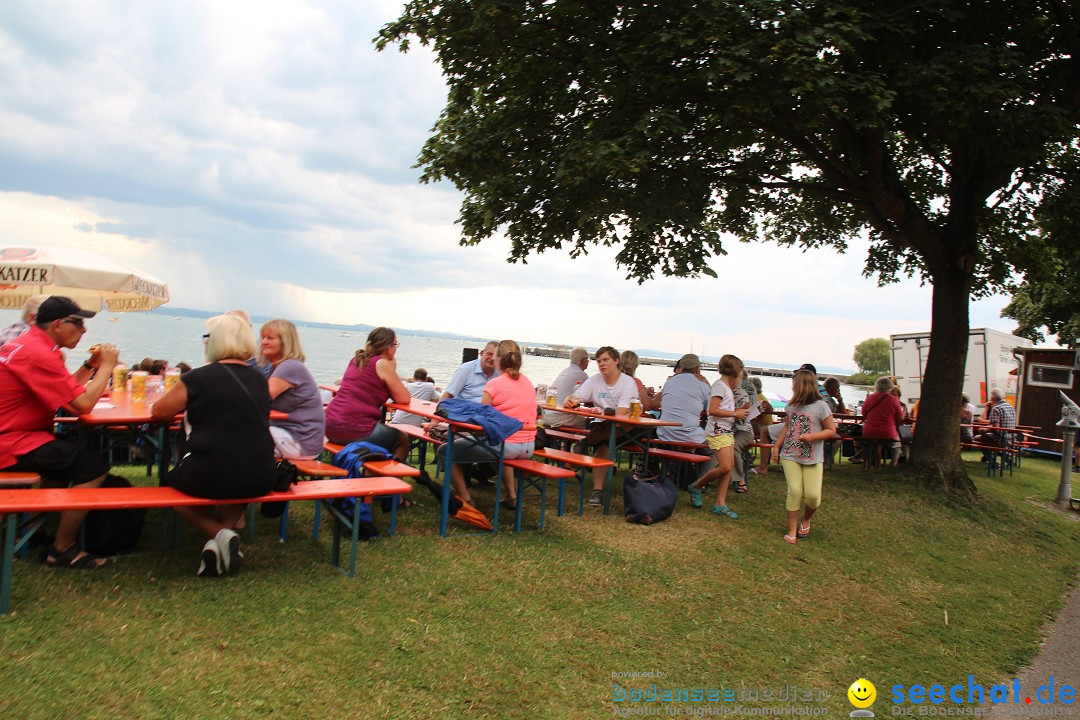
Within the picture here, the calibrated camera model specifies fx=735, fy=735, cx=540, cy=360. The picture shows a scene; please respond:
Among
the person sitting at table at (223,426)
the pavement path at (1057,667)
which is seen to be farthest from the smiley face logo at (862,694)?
the person sitting at table at (223,426)

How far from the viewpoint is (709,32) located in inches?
273

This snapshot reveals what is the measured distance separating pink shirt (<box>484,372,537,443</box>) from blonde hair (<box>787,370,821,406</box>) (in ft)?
7.59

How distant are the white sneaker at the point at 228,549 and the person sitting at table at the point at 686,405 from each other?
448 centimetres

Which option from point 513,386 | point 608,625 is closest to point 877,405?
point 513,386

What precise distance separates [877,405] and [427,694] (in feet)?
32.6

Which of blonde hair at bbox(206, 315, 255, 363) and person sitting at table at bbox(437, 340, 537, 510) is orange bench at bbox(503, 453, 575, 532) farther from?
blonde hair at bbox(206, 315, 255, 363)

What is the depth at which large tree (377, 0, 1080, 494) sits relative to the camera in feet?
23.4

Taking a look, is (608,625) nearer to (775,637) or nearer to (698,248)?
(775,637)

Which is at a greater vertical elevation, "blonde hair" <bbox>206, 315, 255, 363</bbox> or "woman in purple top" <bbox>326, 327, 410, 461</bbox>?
"blonde hair" <bbox>206, 315, 255, 363</bbox>

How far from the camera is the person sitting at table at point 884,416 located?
1119 centimetres

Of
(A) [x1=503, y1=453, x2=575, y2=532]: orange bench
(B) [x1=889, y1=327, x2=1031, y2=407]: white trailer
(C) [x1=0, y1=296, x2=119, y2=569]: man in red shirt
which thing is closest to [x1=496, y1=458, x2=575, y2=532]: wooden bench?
(A) [x1=503, y1=453, x2=575, y2=532]: orange bench

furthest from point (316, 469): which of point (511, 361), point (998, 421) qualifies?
point (998, 421)

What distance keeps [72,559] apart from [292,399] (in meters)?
1.53

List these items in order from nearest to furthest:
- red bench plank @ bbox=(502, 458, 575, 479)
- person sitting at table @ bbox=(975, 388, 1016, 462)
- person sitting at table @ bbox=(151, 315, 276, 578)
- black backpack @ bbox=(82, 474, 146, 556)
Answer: person sitting at table @ bbox=(151, 315, 276, 578) < black backpack @ bbox=(82, 474, 146, 556) < red bench plank @ bbox=(502, 458, 575, 479) < person sitting at table @ bbox=(975, 388, 1016, 462)
